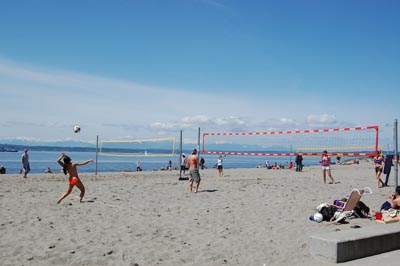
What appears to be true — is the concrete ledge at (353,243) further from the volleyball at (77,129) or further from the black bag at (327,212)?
the volleyball at (77,129)

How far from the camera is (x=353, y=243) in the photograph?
172 inches

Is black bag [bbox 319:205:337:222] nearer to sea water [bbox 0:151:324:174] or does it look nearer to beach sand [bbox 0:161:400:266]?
beach sand [bbox 0:161:400:266]

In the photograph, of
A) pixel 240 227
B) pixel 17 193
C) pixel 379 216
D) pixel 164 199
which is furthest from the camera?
pixel 17 193

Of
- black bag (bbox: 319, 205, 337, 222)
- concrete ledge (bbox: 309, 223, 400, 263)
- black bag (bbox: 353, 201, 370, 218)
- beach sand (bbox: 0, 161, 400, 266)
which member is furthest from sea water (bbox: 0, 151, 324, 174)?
concrete ledge (bbox: 309, 223, 400, 263)

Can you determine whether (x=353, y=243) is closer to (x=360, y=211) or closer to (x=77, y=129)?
(x=360, y=211)

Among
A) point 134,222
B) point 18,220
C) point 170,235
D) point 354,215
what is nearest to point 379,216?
point 354,215

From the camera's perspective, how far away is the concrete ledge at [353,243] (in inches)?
169

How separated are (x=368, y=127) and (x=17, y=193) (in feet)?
34.6

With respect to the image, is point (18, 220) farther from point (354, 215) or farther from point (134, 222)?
point (354, 215)

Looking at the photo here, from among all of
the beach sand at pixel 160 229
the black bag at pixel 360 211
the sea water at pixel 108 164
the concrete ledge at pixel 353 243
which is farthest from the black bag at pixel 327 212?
the sea water at pixel 108 164

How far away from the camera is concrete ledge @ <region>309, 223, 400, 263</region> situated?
4.29 m

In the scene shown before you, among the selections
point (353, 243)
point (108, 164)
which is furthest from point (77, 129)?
point (108, 164)

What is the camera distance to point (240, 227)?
632 cm

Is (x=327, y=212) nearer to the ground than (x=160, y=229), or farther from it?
farther from it
